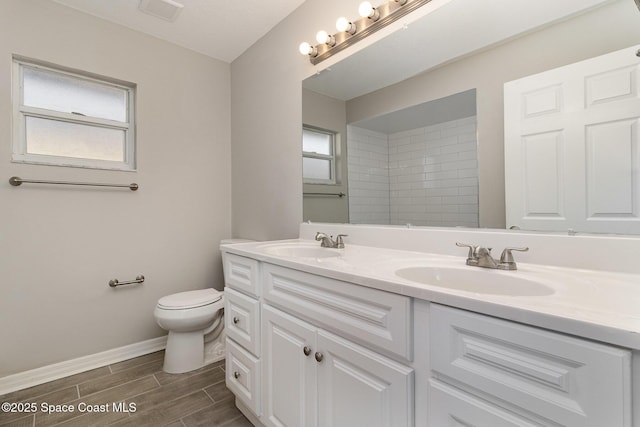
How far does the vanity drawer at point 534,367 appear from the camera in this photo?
458mm

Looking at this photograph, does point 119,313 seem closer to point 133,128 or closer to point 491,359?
point 133,128

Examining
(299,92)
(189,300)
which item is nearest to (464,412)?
(189,300)

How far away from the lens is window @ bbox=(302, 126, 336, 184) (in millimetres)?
1766

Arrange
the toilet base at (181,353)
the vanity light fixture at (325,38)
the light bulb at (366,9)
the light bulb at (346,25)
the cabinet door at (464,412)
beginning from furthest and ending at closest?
the toilet base at (181,353) < the vanity light fixture at (325,38) < the light bulb at (346,25) < the light bulb at (366,9) < the cabinet door at (464,412)

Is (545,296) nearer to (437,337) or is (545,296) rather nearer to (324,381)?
(437,337)

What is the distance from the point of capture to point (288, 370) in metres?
1.11

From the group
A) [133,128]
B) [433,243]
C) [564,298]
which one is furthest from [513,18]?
[133,128]

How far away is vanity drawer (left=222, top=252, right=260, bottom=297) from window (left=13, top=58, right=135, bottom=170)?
50.8 inches

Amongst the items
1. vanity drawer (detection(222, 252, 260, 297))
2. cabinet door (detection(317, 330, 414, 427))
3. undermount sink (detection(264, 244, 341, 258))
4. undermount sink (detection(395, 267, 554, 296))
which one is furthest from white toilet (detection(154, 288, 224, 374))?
undermount sink (detection(395, 267, 554, 296))

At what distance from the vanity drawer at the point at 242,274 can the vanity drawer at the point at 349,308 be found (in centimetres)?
13

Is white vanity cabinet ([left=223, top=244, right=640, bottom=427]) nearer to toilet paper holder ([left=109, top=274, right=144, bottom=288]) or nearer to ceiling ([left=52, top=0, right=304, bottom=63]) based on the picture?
toilet paper holder ([left=109, top=274, right=144, bottom=288])

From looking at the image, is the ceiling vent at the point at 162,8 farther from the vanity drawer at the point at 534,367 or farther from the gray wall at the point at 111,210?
the vanity drawer at the point at 534,367

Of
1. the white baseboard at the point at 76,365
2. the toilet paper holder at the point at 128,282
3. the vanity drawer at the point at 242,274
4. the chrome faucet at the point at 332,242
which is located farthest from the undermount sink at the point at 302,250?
the white baseboard at the point at 76,365

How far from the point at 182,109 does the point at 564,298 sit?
2.57 m
